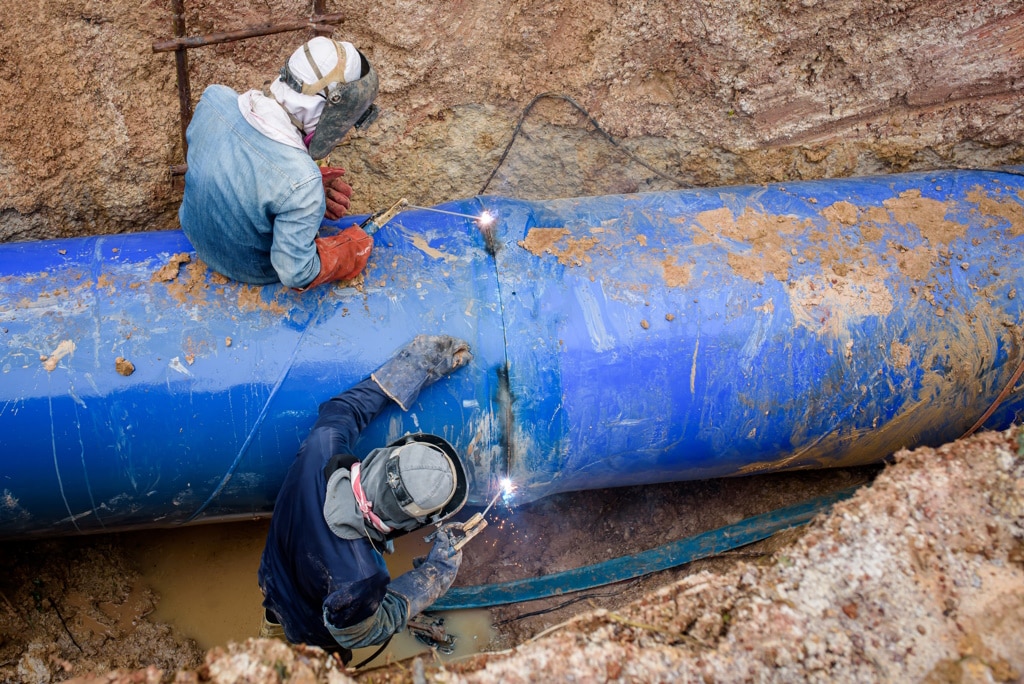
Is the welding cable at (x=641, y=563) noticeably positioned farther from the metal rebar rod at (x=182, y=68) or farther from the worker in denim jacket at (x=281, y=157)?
the metal rebar rod at (x=182, y=68)

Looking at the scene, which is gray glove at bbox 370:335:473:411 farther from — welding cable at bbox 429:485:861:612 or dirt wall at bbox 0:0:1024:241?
dirt wall at bbox 0:0:1024:241

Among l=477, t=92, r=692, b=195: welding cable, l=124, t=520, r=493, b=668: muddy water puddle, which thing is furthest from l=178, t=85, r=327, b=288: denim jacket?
l=124, t=520, r=493, b=668: muddy water puddle

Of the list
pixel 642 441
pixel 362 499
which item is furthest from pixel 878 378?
pixel 362 499

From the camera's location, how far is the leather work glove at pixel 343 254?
96.4 inches

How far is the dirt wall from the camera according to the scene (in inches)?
125

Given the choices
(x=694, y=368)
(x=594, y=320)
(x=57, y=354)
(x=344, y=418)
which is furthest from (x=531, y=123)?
(x=57, y=354)

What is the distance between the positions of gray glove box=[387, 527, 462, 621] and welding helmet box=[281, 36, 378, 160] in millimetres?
1488

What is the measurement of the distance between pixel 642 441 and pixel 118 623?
2.54 metres

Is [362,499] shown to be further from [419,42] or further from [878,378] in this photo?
[419,42]

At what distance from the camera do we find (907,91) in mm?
3439

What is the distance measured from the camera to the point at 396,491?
205 cm

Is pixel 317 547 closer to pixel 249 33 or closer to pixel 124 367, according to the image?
pixel 124 367

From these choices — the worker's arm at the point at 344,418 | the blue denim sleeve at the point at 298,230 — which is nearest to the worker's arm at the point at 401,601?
the worker's arm at the point at 344,418

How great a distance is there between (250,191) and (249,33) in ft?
4.53
